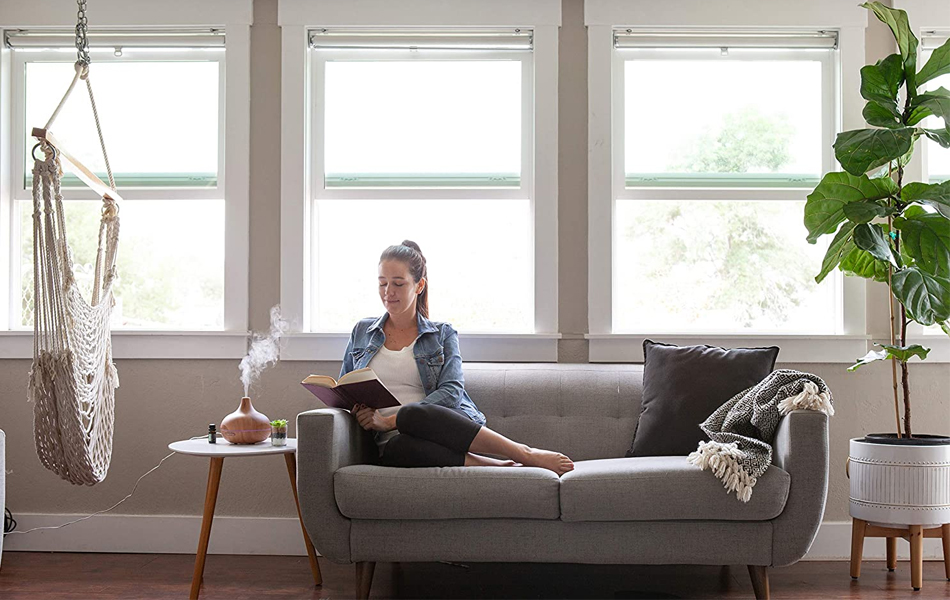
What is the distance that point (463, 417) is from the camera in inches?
121

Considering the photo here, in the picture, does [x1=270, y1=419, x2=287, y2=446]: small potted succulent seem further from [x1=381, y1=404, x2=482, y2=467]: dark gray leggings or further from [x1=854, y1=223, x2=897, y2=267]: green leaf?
[x1=854, y1=223, x2=897, y2=267]: green leaf

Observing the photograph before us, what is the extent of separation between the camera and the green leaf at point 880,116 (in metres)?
3.38

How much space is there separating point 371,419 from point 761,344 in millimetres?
1752

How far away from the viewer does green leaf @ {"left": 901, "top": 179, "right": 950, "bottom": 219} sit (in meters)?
3.27

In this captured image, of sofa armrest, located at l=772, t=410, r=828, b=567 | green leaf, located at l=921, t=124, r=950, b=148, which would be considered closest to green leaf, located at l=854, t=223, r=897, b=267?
green leaf, located at l=921, t=124, r=950, b=148

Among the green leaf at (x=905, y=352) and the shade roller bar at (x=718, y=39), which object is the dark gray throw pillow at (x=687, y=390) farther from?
the shade roller bar at (x=718, y=39)

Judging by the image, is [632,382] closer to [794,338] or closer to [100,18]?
[794,338]

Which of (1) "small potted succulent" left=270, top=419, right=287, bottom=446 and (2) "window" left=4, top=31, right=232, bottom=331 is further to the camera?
(2) "window" left=4, top=31, right=232, bottom=331

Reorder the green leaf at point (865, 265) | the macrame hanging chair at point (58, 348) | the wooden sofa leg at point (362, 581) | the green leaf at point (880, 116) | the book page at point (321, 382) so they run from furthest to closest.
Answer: the green leaf at point (865, 265) < the green leaf at point (880, 116) < the book page at point (321, 382) < the wooden sofa leg at point (362, 581) < the macrame hanging chair at point (58, 348)

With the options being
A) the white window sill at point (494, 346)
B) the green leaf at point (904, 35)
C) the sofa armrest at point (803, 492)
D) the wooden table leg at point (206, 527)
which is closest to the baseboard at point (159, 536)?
the wooden table leg at point (206, 527)

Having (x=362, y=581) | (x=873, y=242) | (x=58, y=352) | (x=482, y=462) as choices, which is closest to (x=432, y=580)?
(x=362, y=581)

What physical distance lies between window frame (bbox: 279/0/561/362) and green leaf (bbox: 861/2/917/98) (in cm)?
130

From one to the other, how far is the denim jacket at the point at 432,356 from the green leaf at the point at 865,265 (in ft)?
5.24

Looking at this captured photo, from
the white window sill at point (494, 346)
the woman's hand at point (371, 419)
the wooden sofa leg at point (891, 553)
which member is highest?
the white window sill at point (494, 346)
